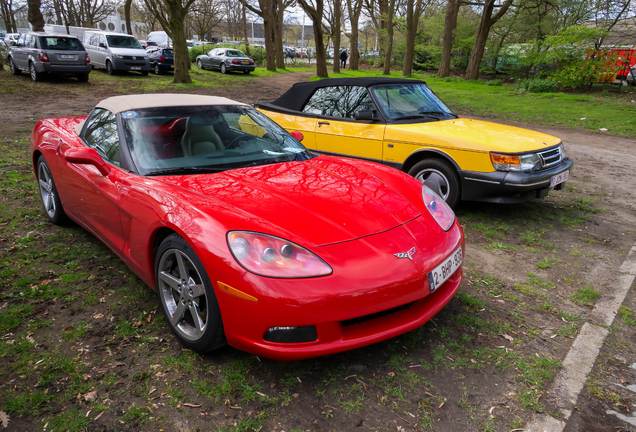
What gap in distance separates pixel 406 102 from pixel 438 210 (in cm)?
307

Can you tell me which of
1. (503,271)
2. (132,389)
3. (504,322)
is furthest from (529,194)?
(132,389)

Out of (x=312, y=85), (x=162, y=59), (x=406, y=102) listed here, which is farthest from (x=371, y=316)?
(x=162, y=59)

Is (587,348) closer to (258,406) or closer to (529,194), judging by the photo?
(258,406)

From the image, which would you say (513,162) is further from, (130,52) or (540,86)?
(130,52)

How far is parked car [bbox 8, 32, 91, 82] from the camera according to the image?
55.1 ft

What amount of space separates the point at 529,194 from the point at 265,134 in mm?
3027

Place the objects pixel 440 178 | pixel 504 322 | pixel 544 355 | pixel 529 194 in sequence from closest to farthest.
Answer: pixel 544 355
pixel 504 322
pixel 529 194
pixel 440 178

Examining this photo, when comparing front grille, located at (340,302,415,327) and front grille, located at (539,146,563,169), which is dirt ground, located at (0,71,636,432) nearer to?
front grille, located at (340,302,415,327)

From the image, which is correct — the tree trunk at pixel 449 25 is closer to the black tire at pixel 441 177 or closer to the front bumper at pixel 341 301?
the black tire at pixel 441 177

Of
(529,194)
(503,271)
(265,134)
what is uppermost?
(265,134)

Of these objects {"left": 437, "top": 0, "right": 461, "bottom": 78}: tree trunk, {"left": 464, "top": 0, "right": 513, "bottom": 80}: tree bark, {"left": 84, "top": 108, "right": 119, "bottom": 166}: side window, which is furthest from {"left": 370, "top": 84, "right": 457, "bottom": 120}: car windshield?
{"left": 437, "top": 0, "right": 461, "bottom": 78}: tree trunk

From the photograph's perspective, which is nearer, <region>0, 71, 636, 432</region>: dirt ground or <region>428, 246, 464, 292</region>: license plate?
<region>0, 71, 636, 432</region>: dirt ground

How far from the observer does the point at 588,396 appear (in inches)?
89.2

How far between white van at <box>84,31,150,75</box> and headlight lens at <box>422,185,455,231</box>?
70.5ft
